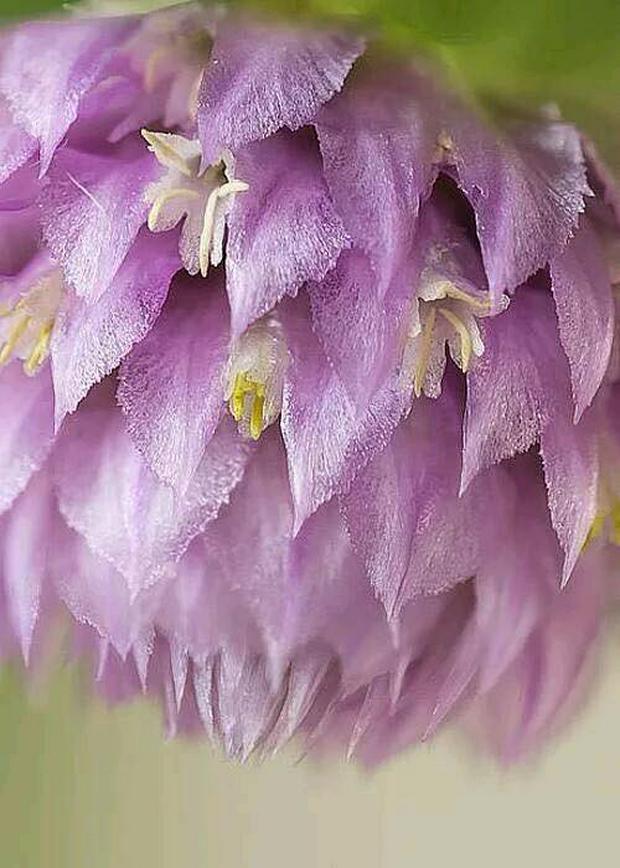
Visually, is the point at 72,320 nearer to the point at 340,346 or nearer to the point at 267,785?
the point at 340,346

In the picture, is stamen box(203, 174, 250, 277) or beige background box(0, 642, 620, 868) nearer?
stamen box(203, 174, 250, 277)

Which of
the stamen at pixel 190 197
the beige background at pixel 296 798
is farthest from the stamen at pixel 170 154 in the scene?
the beige background at pixel 296 798

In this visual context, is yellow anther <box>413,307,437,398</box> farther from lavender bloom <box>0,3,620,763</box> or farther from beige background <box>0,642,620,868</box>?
beige background <box>0,642,620,868</box>

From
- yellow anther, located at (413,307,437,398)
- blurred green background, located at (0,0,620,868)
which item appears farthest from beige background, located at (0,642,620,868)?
yellow anther, located at (413,307,437,398)

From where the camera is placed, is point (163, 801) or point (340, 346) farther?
point (163, 801)

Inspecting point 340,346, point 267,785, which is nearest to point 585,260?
point 340,346

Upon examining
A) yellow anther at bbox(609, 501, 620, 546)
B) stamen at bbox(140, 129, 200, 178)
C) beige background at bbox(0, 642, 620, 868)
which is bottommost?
beige background at bbox(0, 642, 620, 868)

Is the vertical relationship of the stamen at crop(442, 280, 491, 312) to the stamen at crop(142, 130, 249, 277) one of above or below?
below
